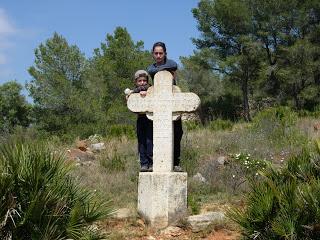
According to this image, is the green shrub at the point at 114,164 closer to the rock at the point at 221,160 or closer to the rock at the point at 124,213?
the rock at the point at 221,160

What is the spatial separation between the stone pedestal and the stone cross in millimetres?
168

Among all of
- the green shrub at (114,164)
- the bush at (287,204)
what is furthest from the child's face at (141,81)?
the green shrub at (114,164)

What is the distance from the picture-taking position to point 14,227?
444cm

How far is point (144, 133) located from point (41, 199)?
3.24 metres

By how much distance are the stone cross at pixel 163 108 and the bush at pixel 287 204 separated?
1771mm

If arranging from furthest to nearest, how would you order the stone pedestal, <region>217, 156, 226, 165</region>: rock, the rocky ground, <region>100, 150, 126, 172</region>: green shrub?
<region>100, 150, 126, 172</region>: green shrub, <region>217, 156, 226, 165</region>: rock, the stone pedestal, the rocky ground

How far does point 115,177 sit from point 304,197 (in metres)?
4.85

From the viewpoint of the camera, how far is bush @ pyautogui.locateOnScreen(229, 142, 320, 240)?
16.0 feet

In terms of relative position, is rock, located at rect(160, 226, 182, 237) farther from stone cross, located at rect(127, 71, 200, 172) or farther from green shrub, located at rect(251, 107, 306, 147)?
green shrub, located at rect(251, 107, 306, 147)

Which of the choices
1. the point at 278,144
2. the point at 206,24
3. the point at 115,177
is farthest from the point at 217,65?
the point at 115,177

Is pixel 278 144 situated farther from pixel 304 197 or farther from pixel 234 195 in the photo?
pixel 304 197

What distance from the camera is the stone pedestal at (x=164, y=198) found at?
6852 mm

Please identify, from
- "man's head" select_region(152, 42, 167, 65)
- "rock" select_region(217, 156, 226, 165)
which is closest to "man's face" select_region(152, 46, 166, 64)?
"man's head" select_region(152, 42, 167, 65)

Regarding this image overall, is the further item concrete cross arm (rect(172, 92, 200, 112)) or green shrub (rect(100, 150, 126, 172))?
green shrub (rect(100, 150, 126, 172))
